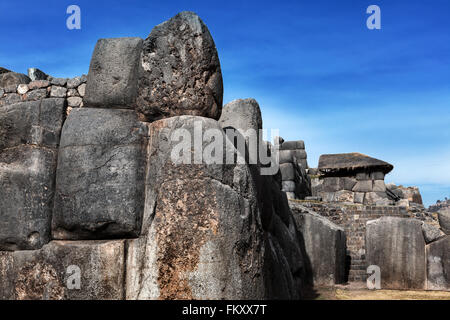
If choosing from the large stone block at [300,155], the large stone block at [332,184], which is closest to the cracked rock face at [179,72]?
the large stone block at [332,184]

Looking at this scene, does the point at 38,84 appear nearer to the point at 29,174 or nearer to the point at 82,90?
the point at 82,90

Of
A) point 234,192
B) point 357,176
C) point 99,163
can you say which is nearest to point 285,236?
point 234,192

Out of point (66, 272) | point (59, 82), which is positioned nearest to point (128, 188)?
point (66, 272)

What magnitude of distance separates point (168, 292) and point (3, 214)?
1609 millimetres

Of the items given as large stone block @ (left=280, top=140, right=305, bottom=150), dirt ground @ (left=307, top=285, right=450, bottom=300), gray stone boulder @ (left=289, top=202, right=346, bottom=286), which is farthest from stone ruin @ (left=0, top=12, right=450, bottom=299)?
large stone block @ (left=280, top=140, right=305, bottom=150)

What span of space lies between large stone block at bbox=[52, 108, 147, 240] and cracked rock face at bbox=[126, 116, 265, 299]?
0.14 meters

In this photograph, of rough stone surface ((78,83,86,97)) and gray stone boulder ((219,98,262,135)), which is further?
gray stone boulder ((219,98,262,135))

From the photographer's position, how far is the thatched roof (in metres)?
16.1

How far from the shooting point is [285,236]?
6.26 m

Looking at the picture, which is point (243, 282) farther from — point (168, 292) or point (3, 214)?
point (3, 214)

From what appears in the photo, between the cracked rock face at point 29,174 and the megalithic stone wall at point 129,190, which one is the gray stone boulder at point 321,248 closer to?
the megalithic stone wall at point 129,190

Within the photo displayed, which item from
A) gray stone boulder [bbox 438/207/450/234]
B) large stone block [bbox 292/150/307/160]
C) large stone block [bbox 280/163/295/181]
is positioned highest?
large stone block [bbox 292/150/307/160]

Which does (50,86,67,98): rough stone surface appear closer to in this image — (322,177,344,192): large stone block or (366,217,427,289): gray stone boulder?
(366,217,427,289): gray stone boulder

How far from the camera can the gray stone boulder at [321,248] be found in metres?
8.20
